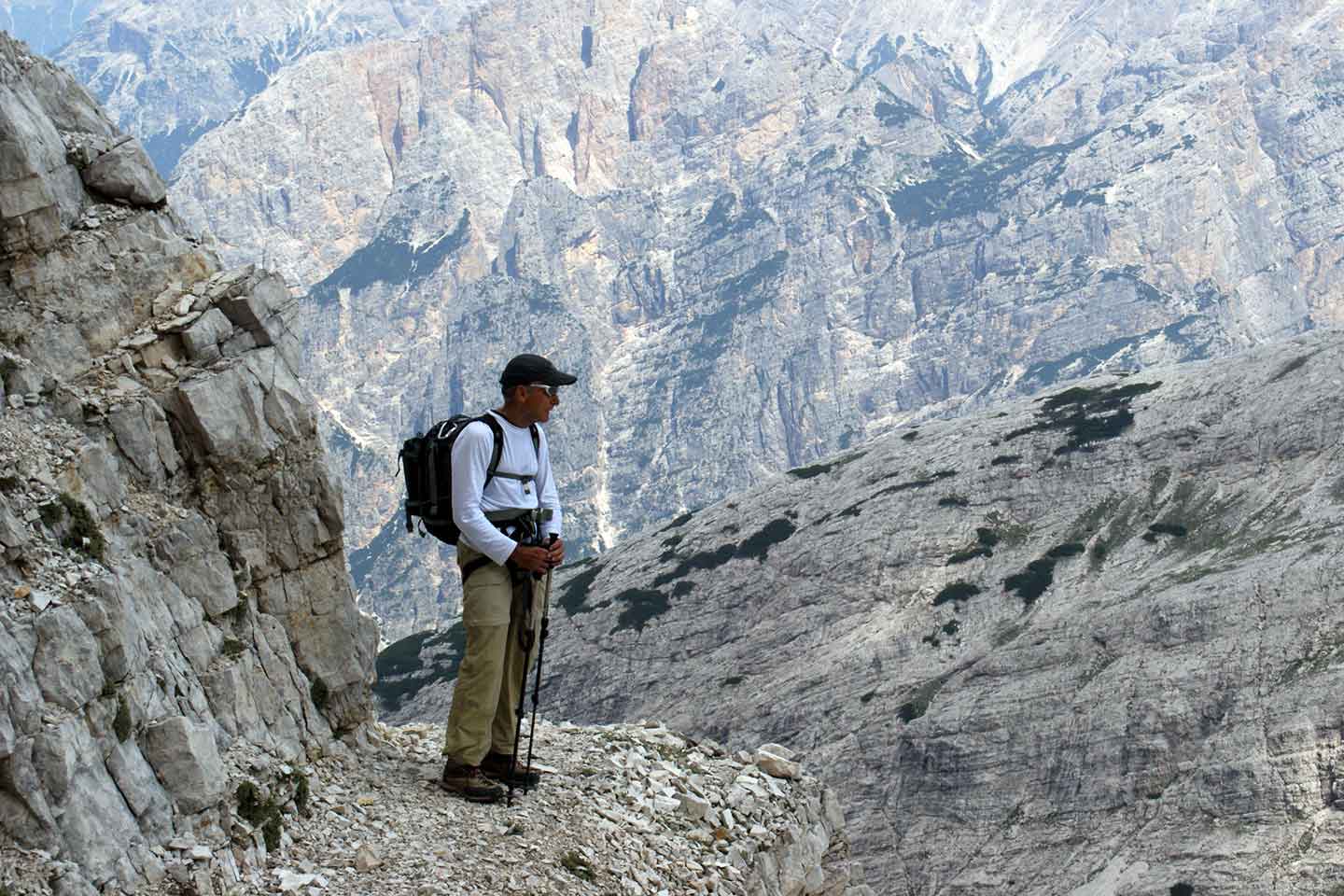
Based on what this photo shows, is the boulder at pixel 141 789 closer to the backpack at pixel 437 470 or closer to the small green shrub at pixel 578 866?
the backpack at pixel 437 470

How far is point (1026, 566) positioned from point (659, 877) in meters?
74.4

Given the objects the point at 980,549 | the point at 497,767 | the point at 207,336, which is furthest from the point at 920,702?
the point at 207,336

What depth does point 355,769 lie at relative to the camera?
15.3 metres

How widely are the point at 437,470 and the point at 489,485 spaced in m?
0.53

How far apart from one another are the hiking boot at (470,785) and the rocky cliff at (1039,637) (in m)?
46.6

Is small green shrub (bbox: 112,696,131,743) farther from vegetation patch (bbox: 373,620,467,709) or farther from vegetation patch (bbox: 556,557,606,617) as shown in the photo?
vegetation patch (bbox: 556,557,606,617)

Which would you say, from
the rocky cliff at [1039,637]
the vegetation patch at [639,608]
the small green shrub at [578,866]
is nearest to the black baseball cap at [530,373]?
the small green shrub at [578,866]

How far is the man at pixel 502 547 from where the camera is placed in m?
13.8

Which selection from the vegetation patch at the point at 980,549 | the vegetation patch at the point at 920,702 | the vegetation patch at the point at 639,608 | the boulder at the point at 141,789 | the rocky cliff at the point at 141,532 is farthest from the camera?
the vegetation patch at the point at 639,608

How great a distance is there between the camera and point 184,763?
12.2 m

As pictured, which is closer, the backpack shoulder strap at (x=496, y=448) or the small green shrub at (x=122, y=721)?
the small green shrub at (x=122, y=721)

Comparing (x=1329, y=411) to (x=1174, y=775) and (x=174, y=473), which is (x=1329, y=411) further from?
(x=174, y=473)

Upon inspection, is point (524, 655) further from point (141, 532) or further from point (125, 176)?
point (125, 176)

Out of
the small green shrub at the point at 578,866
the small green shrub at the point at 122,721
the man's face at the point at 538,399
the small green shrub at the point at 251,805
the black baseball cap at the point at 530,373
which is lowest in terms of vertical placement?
the small green shrub at the point at 578,866
